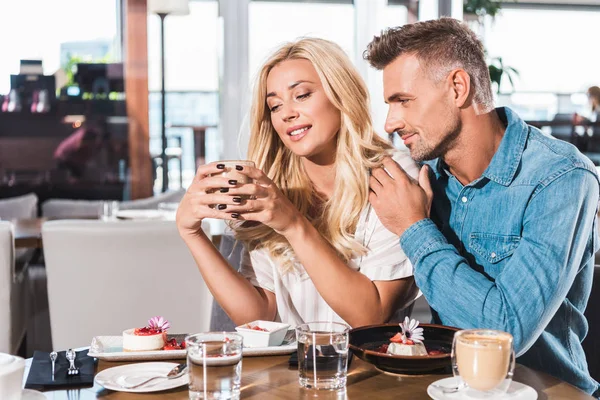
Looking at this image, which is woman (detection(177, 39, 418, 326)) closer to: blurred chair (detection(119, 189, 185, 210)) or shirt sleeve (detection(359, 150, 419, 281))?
shirt sleeve (detection(359, 150, 419, 281))

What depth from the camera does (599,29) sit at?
6.95m

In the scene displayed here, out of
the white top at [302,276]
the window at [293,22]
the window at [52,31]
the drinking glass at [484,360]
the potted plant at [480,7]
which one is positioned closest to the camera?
the drinking glass at [484,360]

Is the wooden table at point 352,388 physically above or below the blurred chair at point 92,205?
above

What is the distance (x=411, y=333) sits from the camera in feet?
4.84

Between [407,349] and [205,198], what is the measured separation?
584 millimetres

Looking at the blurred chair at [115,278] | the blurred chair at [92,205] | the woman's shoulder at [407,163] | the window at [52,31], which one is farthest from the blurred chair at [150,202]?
the woman's shoulder at [407,163]

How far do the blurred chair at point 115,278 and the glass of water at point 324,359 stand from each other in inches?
66.2

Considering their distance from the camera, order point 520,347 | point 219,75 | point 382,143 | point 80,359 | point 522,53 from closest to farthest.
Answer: point 80,359
point 520,347
point 382,143
point 219,75
point 522,53

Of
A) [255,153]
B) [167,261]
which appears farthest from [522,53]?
[255,153]

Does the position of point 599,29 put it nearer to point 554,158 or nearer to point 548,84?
point 548,84

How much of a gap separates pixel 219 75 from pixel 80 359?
14.1ft

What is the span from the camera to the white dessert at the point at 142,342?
1543 mm

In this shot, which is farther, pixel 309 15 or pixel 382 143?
pixel 309 15

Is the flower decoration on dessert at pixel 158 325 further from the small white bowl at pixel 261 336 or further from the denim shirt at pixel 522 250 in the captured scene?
the denim shirt at pixel 522 250
